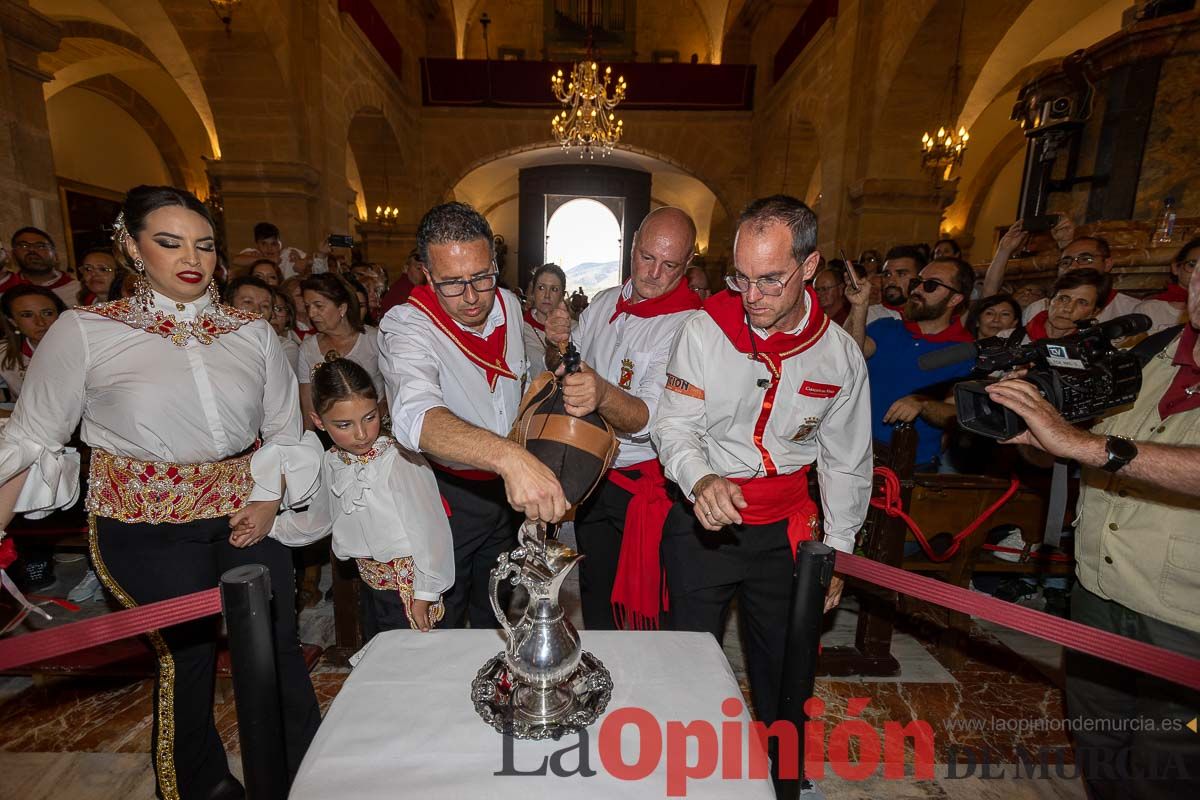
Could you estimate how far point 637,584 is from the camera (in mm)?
2447

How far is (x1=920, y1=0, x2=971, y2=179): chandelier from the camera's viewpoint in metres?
7.15

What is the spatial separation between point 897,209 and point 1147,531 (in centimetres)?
765

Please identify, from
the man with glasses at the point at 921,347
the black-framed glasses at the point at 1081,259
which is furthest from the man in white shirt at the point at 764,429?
the black-framed glasses at the point at 1081,259

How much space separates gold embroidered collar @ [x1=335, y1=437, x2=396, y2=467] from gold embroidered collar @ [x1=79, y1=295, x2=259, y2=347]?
2.23 ft

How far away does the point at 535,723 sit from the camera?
48.9 inches

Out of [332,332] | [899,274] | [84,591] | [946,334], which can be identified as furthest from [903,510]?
[84,591]

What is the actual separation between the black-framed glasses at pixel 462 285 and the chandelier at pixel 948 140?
7.40 metres

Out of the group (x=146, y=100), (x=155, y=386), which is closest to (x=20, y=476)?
(x=155, y=386)

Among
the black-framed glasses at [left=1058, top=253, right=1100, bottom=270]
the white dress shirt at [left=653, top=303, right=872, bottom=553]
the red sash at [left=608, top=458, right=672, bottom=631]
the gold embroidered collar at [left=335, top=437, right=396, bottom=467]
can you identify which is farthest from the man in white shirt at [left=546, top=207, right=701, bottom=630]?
the black-framed glasses at [left=1058, top=253, right=1100, bottom=270]

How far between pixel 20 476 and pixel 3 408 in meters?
2.41

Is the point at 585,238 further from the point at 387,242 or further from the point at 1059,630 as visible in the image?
the point at 1059,630

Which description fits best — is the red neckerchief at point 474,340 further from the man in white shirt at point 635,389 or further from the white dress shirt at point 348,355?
the white dress shirt at point 348,355

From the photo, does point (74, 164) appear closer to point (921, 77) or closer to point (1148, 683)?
point (921, 77)

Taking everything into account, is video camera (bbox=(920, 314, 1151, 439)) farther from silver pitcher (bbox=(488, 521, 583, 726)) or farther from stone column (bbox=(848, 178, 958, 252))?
stone column (bbox=(848, 178, 958, 252))
